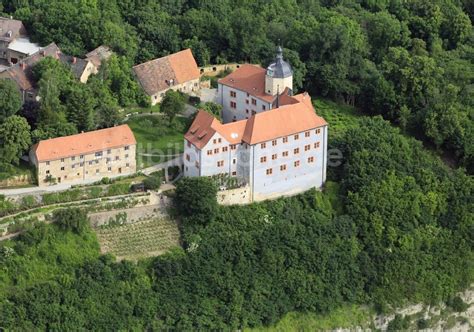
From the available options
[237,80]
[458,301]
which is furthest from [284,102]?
[458,301]

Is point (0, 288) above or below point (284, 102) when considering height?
below

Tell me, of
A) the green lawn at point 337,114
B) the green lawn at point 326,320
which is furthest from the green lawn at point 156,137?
the green lawn at point 326,320

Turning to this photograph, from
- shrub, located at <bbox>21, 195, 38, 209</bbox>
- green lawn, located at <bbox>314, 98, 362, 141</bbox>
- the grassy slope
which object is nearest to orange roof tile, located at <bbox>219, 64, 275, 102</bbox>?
green lawn, located at <bbox>314, 98, 362, 141</bbox>

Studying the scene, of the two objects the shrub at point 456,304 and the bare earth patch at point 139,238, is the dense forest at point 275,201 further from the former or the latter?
the bare earth patch at point 139,238

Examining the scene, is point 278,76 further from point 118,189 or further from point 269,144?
point 118,189

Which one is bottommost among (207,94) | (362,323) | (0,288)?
(362,323)

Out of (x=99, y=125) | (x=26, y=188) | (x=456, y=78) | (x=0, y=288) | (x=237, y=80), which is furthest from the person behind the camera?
(x=456, y=78)

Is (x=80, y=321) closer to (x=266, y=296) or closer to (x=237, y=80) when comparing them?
(x=266, y=296)
